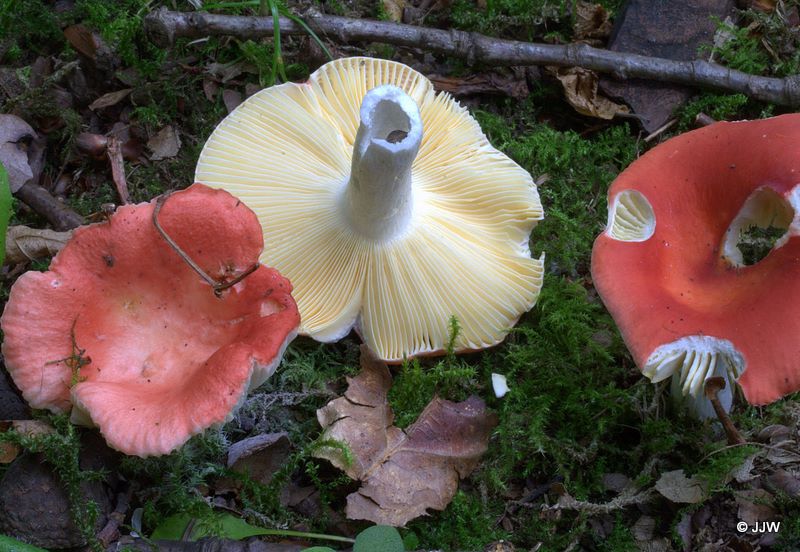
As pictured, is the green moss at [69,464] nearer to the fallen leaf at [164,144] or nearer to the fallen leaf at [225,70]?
the fallen leaf at [164,144]

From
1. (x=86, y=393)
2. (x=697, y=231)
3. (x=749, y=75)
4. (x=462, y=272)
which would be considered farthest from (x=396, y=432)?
(x=749, y=75)

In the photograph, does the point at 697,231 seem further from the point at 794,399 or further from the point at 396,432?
the point at 396,432

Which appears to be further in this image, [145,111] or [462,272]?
[145,111]

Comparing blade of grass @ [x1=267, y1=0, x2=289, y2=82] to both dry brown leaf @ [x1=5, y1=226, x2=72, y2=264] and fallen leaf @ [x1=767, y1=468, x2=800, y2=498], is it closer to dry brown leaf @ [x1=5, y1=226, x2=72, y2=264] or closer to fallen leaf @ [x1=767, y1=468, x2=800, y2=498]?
dry brown leaf @ [x1=5, y1=226, x2=72, y2=264]

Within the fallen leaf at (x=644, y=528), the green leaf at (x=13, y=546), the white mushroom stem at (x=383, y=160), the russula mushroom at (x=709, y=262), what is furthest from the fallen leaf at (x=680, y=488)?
the green leaf at (x=13, y=546)

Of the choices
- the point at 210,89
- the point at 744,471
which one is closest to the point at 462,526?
the point at 744,471

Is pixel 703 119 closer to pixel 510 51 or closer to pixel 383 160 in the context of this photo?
pixel 510 51

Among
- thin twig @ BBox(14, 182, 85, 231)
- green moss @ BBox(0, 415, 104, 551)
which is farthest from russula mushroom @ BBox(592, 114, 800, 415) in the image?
thin twig @ BBox(14, 182, 85, 231)

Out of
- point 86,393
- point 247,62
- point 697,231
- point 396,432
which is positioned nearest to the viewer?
point 86,393
